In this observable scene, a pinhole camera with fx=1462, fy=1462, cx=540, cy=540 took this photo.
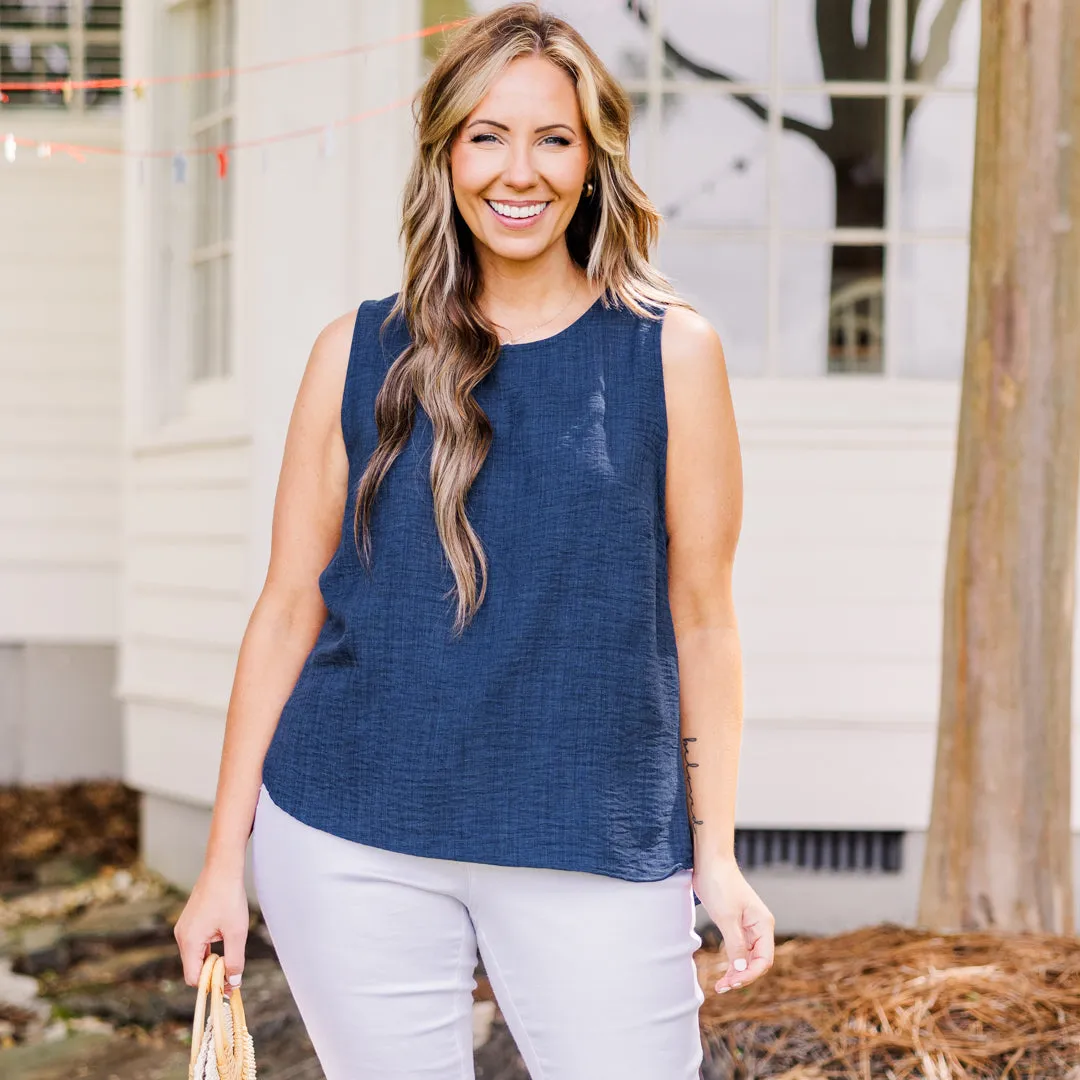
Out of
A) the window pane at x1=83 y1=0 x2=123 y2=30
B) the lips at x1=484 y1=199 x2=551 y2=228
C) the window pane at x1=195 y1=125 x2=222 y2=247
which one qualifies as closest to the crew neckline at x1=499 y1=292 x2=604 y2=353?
the lips at x1=484 y1=199 x2=551 y2=228

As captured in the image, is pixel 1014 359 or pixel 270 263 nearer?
pixel 1014 359

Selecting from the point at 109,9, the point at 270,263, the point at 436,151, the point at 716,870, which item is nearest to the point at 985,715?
the point at 716,870

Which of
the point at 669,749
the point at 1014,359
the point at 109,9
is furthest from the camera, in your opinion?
the point at 109,9

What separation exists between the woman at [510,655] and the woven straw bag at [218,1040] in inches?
1.9

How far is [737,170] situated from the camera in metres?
4.61

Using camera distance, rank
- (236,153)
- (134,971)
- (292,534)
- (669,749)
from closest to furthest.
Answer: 1. (669,749)
2. (292,534)
3. (134,971)
4. (236,153)

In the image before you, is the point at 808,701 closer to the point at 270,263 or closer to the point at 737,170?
the point at 737,170

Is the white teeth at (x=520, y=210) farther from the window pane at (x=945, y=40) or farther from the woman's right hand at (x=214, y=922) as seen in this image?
the window pane at (x=945, y=40)

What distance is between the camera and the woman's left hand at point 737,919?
1.61m

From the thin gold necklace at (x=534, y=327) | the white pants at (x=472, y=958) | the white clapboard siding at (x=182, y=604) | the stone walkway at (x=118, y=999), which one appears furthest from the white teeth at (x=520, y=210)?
the white clapboard siding at (x=182, y=604)

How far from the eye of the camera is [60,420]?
6.45 m

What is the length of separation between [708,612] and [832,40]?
11.2 ft

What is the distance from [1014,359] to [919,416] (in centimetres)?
114

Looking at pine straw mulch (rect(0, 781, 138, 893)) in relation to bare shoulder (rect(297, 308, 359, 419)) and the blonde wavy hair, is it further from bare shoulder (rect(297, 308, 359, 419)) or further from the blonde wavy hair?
the blonde wavy hair
